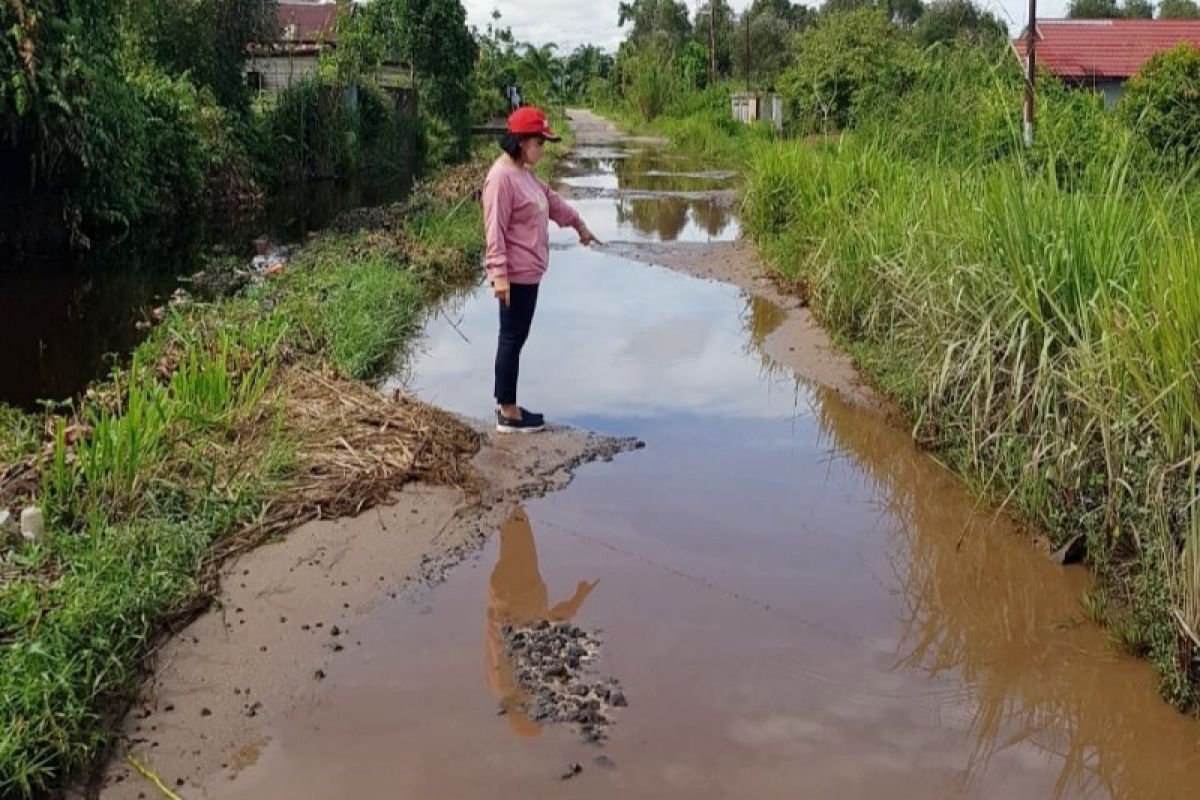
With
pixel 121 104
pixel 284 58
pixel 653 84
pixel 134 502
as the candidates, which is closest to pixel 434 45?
pixel 284 58

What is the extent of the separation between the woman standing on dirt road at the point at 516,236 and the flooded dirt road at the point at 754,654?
1.75 ft

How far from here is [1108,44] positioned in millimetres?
27938

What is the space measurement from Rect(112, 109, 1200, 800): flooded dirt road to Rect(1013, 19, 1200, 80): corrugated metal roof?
76.8ft

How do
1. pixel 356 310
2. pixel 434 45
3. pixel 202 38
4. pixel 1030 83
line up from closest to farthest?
pixel 1030 83 < pixel 356 310 < pixel 202 38 < pixel 434 45

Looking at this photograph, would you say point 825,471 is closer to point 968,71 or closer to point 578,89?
point 968,71

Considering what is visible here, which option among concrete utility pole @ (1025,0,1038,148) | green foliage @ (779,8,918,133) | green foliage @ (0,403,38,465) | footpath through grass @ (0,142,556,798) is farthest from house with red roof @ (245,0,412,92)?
green foliage @ (0,403,38,465)

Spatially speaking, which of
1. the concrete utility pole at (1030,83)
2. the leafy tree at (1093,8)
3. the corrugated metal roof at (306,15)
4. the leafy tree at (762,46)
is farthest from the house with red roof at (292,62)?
the leafy tree at (1093,8)

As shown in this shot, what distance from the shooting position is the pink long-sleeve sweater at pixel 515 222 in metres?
5.77

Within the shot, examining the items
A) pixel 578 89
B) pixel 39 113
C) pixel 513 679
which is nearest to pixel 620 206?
pixel 39 113

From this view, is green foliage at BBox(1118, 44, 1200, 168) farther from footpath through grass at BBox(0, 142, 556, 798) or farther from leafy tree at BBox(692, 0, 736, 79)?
leafy tree at BBox(692, 0, 736, 79)

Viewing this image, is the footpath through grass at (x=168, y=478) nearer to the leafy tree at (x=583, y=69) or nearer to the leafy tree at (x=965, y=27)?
the leafy tree at (x=965, y=27)

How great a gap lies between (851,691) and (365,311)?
221 inches

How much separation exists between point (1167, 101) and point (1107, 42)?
18093 millimetres

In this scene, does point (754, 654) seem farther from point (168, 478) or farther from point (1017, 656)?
point (168, 478)
